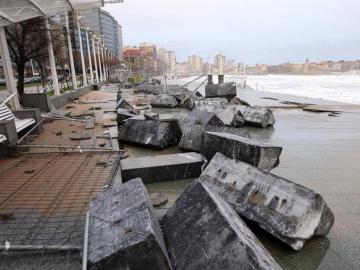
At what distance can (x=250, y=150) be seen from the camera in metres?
4.25

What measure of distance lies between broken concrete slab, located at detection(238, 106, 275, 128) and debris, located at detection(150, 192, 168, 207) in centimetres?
640

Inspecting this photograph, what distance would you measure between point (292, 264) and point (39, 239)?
99.6 inches

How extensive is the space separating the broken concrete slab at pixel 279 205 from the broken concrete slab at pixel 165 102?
12.2m

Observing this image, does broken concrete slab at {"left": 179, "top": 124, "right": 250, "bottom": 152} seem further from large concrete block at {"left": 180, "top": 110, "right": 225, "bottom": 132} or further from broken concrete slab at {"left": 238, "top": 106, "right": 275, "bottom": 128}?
broken concrete slab at {"left": 238, "top": 106, "right": 275, "bottom": 128}

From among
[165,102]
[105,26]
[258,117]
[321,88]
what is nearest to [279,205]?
[258,117]

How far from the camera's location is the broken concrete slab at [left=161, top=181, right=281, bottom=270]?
6.57ft

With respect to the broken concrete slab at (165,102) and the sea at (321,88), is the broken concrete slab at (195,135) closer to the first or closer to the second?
the broken concrete slab at (165,102)

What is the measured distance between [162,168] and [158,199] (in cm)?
77

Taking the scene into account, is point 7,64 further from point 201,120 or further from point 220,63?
point 220,63

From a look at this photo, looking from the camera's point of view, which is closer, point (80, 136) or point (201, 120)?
point (80, 136)

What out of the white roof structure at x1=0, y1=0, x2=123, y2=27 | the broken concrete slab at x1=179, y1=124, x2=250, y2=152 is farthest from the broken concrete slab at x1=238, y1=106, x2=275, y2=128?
the white roof structure at x1=0, y1=0, x2=123, y2=27

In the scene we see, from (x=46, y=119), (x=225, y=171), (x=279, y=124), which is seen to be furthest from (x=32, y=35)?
(x=225, y=171)

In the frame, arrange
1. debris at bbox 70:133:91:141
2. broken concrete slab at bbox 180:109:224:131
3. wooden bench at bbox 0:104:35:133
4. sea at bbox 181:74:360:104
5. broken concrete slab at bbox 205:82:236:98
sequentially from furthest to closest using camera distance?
sea at bbox 181:74:360:104
broken concrete slab at bbox 205:82:236:98
broken concrete slab at bbox 180:109:224:131
debris at bbox 70:133:91:141
wooden bench at bbox 0:104:35:133

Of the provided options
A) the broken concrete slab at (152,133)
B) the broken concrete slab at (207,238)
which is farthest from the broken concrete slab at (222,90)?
the broken concrete slab at (207,238)
